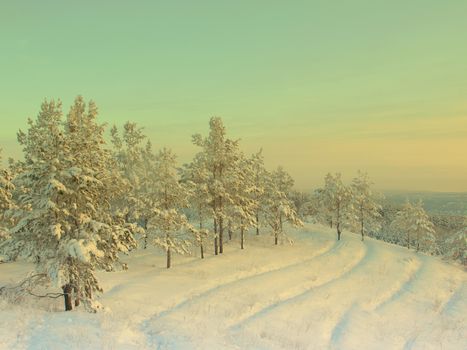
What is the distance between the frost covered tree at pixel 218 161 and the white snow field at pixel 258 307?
5020 millimetres

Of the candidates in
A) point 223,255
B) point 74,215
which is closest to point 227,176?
point 223,255

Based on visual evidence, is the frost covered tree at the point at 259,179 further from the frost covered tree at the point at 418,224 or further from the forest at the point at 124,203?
the frost covered tree at the point at 418,224

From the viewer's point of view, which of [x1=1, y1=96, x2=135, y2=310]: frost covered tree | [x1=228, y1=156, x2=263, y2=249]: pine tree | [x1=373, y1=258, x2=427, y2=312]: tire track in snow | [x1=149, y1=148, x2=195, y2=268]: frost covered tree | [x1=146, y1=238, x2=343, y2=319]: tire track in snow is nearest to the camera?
[x1=1, y1=96, x2=135, y2=310]: frost covered tree

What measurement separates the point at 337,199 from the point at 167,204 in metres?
35.6

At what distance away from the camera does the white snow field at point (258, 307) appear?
17.2 metres

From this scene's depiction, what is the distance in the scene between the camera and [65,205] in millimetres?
19922

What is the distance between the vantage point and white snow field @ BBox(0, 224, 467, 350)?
677 inches

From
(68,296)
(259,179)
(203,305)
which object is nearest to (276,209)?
(259,179)

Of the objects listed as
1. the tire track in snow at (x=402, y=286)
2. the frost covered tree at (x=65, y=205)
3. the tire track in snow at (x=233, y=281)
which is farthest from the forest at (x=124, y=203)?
the tire track in snow at (x=402, y=286)

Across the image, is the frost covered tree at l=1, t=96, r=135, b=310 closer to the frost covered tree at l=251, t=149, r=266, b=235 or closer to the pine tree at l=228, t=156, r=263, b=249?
the pine tree at l=228, t=156, r=263, b=249

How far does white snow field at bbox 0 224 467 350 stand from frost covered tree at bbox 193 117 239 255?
5.02 m

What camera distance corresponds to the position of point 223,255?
141 feet

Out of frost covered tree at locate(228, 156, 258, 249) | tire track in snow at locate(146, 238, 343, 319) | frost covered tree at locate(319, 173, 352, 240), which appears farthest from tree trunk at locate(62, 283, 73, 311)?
frost covered tree at locate(319, 173, 352, 240)

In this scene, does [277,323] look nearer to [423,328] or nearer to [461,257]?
[423,328]
